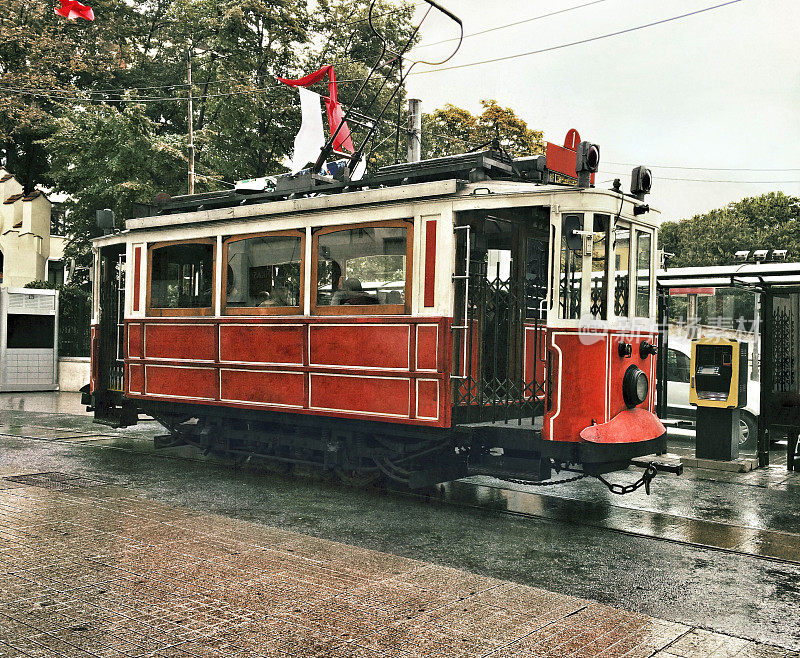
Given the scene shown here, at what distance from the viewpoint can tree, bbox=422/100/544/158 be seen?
33.4 m

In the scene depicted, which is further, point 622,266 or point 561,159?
point 561,159

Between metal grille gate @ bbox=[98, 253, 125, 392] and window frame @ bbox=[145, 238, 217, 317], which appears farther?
metal grille gate @ bbox=[98, 253, 125, 392]

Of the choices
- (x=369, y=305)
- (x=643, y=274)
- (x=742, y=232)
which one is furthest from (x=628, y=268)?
(x=742, y=232)

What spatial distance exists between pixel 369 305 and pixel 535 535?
9.96ft

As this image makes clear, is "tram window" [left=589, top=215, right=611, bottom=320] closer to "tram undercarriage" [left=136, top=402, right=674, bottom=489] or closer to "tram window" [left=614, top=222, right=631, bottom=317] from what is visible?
"tram window" [left=614, top=222, right=631, bottom=317]

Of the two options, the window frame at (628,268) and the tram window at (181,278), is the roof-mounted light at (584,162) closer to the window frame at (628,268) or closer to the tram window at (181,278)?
the window frame at (628,268)

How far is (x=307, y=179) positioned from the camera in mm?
9906

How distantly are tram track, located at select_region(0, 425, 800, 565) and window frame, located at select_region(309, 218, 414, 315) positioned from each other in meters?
2.10

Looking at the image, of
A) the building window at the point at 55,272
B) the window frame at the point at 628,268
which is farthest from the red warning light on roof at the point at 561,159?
the building window at the point at 55,272

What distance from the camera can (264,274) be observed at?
9891 millimetres

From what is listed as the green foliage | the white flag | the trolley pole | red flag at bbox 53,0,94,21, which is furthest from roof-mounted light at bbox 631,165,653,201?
the green foliage

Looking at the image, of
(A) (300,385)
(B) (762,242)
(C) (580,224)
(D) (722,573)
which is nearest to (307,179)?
(A) (300,385)

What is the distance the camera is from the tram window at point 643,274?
8227 millimetres

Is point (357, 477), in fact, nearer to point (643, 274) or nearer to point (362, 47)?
point (643, 274)
